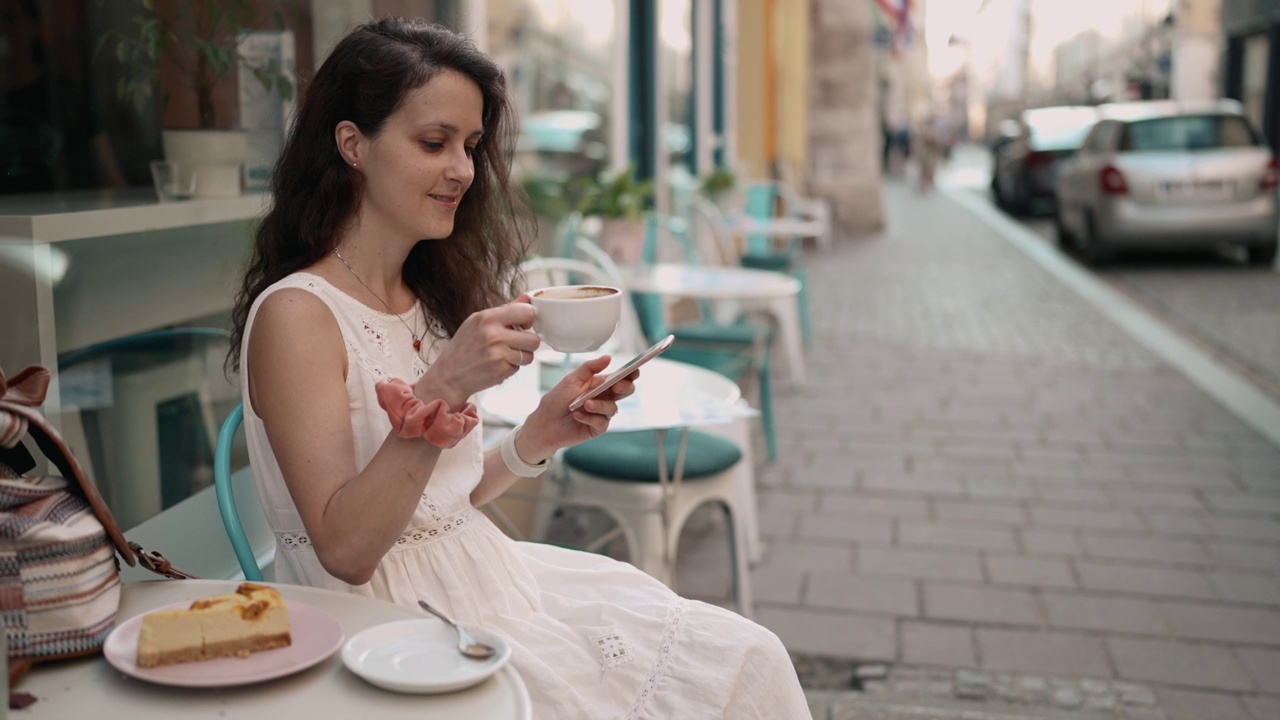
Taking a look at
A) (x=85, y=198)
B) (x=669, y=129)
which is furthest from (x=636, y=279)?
(x=669, y=129)

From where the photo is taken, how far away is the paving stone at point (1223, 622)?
3322 mm

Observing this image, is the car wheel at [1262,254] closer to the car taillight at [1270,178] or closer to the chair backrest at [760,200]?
the car taillight at [1270,178]

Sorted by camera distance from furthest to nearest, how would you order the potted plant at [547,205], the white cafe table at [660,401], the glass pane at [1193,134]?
1. the glass pane at [1193,134]
2. the potted plant at [547,205]
3. the white cafe table at [660,401]

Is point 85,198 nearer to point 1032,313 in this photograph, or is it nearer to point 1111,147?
point 1032,313

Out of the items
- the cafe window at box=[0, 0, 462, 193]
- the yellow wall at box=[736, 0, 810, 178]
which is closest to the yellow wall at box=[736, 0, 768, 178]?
the yellow wall at box=[736, 0, 810, 178]

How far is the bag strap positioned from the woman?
1.09 feet

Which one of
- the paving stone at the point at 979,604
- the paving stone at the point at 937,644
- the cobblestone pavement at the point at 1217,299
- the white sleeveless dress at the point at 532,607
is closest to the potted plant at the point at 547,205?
the paving stone at the point at 979,604

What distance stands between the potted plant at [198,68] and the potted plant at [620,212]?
228cm

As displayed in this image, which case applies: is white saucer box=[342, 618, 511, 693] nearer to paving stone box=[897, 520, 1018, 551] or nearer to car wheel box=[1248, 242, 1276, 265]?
paving stone box=[897, 520, 1018, 551]

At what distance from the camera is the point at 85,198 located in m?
2.21

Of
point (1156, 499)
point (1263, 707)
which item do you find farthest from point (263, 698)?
point (1156, 499)

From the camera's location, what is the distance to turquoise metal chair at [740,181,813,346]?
7.45m

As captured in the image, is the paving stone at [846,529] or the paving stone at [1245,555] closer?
the paving stone at [1245,555]

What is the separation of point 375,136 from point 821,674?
2025 mm
